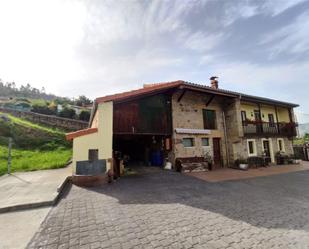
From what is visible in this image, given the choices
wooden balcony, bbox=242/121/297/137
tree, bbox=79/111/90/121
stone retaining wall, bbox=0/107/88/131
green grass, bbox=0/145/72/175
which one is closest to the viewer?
green grass, bbox=0/145/72/175

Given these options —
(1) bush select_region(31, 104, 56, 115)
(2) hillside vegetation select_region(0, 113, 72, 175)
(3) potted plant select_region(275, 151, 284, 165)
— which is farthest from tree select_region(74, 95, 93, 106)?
(3) potted plant select_region(275, 151, 284, 165)

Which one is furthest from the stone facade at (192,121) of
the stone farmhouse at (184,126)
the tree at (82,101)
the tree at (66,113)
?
the tree at (82,101)

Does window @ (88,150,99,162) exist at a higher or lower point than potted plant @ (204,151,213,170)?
higher

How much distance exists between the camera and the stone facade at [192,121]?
41.2 feet

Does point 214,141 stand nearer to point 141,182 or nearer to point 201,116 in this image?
point 201,116

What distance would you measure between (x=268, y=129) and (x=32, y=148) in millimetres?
23100

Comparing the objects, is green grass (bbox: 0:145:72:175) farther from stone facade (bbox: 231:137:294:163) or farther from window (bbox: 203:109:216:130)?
stone facade (bbox: 231:137:294:163)

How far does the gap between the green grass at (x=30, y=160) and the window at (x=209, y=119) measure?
39.4ft

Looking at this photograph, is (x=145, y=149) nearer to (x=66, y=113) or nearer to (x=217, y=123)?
(x=217, y=123)

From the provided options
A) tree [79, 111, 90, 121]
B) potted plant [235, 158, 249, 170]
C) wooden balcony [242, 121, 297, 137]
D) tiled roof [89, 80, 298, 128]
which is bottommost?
potted plant [235, 158, 249, 170]

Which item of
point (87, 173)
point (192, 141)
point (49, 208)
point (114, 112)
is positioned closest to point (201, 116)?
point (192, 141)

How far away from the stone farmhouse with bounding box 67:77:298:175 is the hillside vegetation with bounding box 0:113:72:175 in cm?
476

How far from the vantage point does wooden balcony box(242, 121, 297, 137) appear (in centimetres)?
1498

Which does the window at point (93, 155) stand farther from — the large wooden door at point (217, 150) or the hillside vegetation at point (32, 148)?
the large wooden door at point (217, 150)
